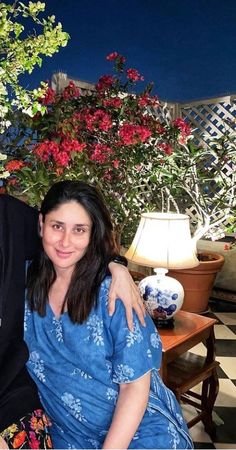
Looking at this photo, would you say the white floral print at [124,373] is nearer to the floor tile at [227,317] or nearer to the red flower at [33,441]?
the red flower at [33,441]

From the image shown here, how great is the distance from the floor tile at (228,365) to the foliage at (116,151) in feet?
3.30

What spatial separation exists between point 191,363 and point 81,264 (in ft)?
3.66

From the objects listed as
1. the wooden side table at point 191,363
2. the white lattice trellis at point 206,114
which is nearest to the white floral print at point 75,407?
the wooden side table at point 191,363

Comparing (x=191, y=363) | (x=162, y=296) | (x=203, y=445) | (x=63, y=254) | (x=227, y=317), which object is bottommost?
(x=203, y=445)

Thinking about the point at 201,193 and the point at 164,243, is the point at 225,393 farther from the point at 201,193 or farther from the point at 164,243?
the point at 201,193

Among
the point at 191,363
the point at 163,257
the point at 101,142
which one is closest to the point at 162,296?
the point at 163,257

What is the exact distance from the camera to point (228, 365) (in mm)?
2734

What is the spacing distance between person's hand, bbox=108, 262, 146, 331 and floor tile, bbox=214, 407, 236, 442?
1.17 metres

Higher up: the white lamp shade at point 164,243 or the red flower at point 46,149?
the red flower at point 46,149

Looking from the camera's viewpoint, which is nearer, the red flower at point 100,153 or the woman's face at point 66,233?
the woman's face at point 66,233

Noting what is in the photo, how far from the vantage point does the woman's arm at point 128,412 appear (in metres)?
1.05

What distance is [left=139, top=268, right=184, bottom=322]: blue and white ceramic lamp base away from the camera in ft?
5.87

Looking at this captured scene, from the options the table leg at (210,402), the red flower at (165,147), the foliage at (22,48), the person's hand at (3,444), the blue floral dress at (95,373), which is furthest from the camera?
the red flower at (165,147)

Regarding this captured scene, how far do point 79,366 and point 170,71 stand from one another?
14.4 ft
